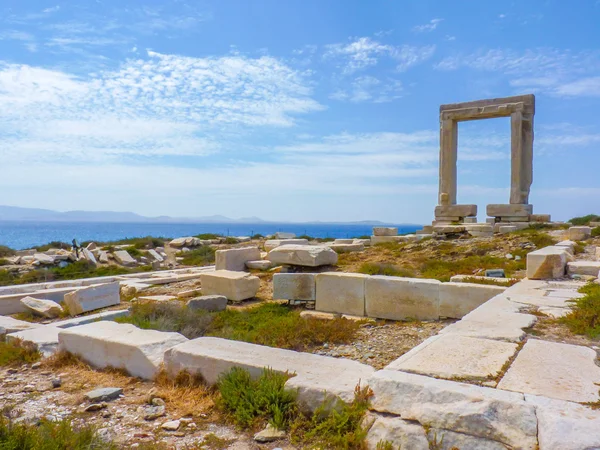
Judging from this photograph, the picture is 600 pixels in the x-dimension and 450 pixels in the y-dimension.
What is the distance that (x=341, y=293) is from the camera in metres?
8.47

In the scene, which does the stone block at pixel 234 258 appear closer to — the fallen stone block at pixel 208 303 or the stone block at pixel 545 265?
the fallen stone block at pixel 208 303

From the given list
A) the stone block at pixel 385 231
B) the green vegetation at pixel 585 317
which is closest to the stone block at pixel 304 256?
the green vegetation at pixel 585 317

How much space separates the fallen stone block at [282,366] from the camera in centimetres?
321

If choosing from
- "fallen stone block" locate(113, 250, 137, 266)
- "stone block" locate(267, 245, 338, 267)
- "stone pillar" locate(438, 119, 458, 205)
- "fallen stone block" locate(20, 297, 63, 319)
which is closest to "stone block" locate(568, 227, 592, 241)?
"stone pillar" locate(438, 119, 458, 205)

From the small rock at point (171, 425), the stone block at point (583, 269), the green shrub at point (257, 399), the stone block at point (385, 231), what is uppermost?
the stone block at point (385, 231)

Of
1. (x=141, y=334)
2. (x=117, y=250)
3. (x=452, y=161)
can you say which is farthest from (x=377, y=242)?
(x=141, y=334)

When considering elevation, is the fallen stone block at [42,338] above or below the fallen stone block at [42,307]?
above

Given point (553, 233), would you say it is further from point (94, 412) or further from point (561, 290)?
point (94, 412)

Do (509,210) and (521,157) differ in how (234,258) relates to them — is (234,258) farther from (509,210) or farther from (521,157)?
(521,157)

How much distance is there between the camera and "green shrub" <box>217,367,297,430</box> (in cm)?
323

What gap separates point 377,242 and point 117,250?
12342mm

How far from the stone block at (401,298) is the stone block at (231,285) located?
9.30 feet

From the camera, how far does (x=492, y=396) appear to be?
2703 millimetres

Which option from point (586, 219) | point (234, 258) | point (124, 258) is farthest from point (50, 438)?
point (586, 219)
